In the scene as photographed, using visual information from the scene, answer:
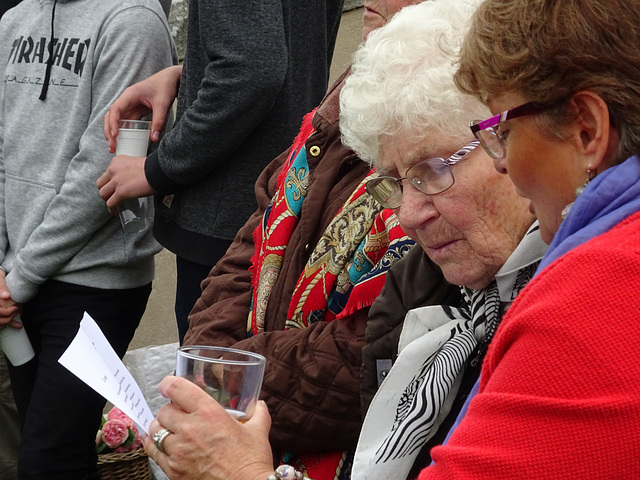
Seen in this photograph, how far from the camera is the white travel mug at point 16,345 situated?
3020 millimetres

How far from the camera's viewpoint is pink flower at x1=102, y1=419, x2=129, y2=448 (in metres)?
3.45

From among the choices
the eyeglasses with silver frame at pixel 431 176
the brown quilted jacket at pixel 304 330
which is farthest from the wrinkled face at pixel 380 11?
the eyeglasses with silver frame at pixel 431 176

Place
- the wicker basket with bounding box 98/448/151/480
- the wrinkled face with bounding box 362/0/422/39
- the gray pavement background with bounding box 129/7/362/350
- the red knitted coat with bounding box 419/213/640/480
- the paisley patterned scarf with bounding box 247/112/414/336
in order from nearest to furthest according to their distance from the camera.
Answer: the red knitted coat with bounding box 419/213/640/480, the paisley patterned scarf with bounding box 247/112/414/336, the wrinkled face with bounding box 362/0/422/39, the wicker basket with bounding box 98/448/151/480, the gray pavement background with bounding box 129/7/362/350

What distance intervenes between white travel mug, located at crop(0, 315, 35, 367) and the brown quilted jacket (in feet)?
3.04

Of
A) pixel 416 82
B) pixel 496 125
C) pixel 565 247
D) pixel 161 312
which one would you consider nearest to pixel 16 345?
pixel 161 312

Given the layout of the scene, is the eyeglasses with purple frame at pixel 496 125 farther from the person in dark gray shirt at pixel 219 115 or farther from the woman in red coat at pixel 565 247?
the person in dark gray shirt at pixel 219 115

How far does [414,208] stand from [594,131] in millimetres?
660

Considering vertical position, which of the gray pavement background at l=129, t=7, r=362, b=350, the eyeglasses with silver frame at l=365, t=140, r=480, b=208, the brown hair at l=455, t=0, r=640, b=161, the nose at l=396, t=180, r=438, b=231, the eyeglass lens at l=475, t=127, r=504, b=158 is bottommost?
the gray pavement background at l=129, t=7, r=362, b=350

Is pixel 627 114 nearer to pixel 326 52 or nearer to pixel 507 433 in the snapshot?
pixel 507 433

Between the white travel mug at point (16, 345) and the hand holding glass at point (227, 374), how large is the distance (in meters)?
1.70

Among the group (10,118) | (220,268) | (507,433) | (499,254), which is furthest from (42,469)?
(507,433)

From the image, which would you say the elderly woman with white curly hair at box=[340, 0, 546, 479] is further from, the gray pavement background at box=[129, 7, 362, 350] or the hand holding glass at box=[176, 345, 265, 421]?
the gray pavement background at box=[129, 7, 362, 350]

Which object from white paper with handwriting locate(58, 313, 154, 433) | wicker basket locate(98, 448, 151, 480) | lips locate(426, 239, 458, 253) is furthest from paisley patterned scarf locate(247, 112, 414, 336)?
wicker basket locate(98, 448, 151, 480)

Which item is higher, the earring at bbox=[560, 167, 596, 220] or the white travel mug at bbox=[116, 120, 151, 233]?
the earring at bbox=[560, 167, 596, 220]
